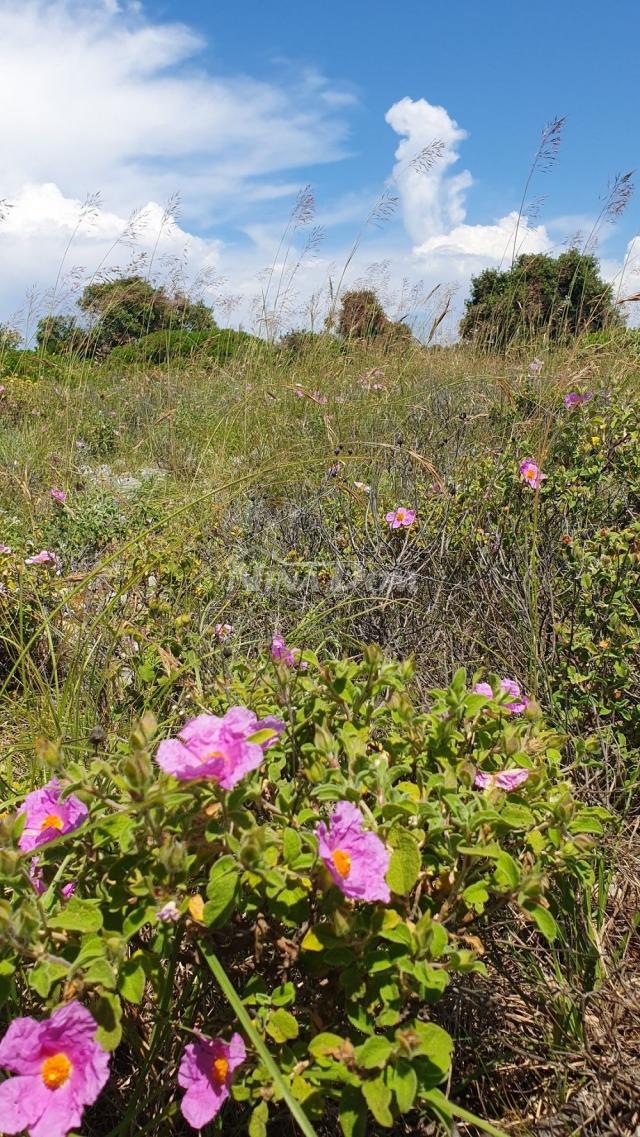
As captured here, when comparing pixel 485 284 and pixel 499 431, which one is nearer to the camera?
pixel 499 431

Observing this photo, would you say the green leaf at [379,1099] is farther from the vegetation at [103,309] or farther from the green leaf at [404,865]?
the vegetation at [103,309]

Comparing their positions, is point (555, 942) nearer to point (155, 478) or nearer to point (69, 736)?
point (69, 736)

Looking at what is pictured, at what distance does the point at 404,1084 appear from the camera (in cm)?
81

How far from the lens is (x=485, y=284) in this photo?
43.9 ft

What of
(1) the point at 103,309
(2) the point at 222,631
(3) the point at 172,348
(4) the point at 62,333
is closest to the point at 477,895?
(2) the point at 222,631

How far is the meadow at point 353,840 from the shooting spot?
0.87 metres

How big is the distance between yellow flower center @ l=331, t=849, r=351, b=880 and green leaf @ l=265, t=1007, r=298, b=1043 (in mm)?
194

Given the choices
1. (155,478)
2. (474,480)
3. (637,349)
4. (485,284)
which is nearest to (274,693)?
(474,480)

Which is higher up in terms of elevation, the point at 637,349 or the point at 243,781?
the point at 637,349

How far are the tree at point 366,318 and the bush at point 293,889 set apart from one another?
4.86 m

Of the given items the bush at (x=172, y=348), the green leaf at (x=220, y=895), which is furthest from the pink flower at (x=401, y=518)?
the bush at (x=172, y=348)

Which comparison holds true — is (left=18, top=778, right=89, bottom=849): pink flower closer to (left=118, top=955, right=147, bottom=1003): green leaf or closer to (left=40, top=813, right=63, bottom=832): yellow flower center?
(left=40, top=813, right=63, bottom=832): yellow flower center

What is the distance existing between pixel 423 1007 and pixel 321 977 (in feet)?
0.57

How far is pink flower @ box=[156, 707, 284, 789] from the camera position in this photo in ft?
2.85
